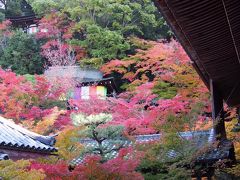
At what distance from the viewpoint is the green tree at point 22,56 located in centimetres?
2406

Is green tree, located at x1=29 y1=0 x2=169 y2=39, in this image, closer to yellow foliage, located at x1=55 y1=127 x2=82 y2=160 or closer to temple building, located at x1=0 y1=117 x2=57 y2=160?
yellow foliage, located at x1=55 y1=127 x2=82 y2=160

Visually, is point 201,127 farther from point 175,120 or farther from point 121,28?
point 121,28

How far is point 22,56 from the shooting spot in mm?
24562

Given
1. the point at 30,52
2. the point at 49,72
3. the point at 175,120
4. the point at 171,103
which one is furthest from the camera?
the point at 30,52

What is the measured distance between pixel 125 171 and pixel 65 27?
18548 mm

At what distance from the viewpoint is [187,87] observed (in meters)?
16.3

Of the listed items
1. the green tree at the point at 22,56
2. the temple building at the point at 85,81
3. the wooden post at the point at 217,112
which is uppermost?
the green tree at the point at 22,56

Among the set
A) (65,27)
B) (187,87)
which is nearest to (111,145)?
(187,87)

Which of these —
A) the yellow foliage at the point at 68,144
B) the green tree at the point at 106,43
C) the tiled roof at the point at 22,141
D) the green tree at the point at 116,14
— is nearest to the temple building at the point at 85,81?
the green tree at the point at 106,43

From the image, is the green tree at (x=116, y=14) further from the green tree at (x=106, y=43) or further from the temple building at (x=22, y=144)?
the temple building at (x=22, y=144)

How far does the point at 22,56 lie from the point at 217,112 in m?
18.4

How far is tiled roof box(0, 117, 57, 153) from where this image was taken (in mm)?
7069

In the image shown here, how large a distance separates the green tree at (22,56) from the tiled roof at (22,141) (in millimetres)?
16040

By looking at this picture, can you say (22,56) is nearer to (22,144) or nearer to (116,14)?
(116,14)
